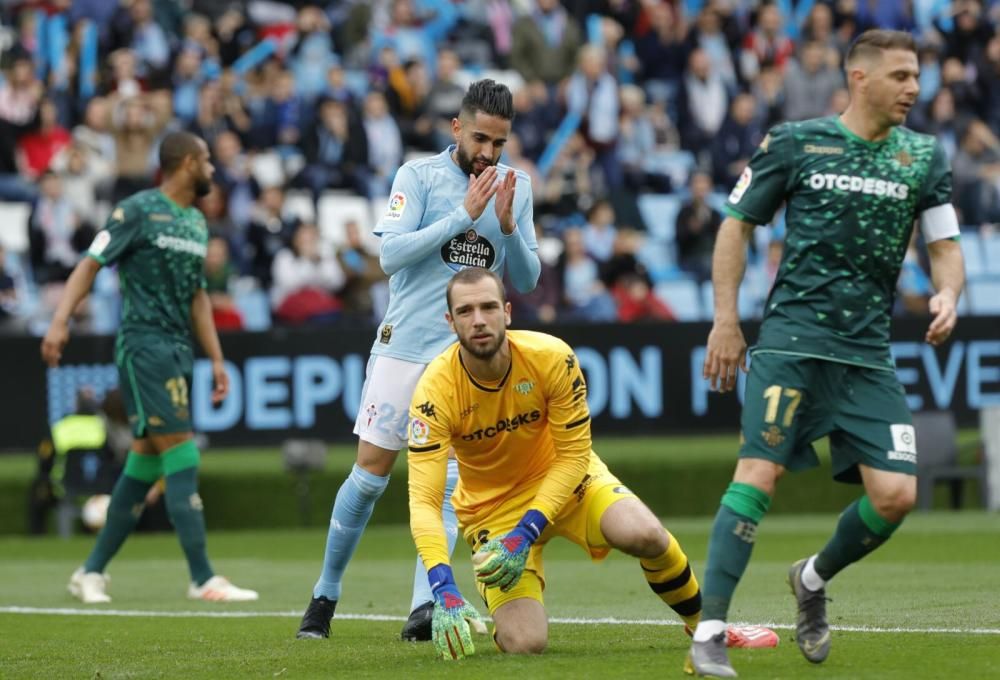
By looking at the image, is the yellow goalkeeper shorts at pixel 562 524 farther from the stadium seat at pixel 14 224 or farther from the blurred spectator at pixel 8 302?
the stadium seat at pixel 14 224

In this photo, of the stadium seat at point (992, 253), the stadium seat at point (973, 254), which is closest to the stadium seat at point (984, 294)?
the stadium seat at point (973, 254)

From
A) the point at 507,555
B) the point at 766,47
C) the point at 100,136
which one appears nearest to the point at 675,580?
the point at 507,555

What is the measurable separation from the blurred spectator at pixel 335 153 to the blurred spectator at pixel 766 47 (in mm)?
5962

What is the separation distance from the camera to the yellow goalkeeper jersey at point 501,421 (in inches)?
285

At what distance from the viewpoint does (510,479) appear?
7.79m

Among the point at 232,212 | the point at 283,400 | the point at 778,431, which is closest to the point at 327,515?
the point at 283,400

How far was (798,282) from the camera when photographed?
263 inches

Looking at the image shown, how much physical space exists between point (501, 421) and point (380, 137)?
1464 cm

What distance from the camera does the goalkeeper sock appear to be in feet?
24.1

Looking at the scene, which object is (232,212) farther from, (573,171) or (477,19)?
→ (477,19)

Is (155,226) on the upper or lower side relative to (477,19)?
lower

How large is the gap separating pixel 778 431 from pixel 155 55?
1711 cm

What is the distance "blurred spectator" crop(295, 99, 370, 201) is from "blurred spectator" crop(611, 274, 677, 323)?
3935 mm

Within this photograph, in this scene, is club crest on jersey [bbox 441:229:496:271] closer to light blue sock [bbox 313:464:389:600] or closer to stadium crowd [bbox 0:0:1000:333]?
light blue sock [bbox 313:464:389:600]
